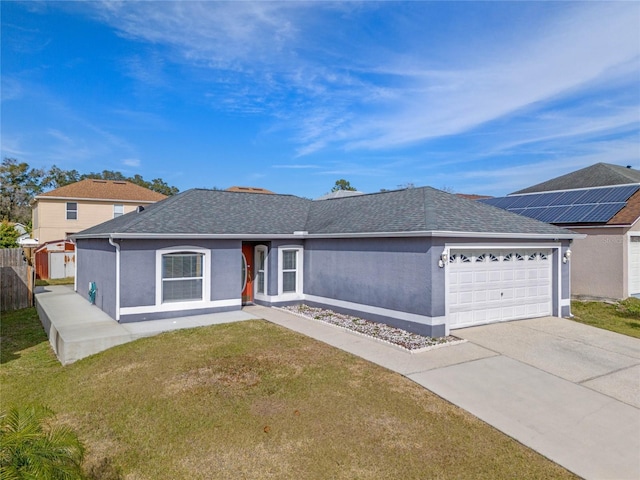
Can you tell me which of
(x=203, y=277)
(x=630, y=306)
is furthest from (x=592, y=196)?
(x=203, y=277)

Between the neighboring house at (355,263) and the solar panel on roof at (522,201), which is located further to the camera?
the solar panel on roof at (522,201)

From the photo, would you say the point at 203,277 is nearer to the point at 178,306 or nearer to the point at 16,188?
the point at 178,306

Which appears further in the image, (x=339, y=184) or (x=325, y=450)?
(x=339, y=184)

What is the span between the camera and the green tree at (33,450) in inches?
91.3

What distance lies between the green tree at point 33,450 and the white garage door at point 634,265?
17.8m

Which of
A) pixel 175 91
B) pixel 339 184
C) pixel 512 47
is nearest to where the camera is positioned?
pixel 512 47

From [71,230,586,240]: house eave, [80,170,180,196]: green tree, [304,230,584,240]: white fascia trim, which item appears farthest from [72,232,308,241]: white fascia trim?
[80,170,180,196]: green tree

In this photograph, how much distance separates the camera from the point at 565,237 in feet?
38.5

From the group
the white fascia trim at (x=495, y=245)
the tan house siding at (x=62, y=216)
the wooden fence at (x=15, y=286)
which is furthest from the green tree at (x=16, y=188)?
the white fascia trim at (x=495, y=245)

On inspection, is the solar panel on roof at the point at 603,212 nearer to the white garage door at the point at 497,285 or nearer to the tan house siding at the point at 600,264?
the tan house siding at the point at 600,264

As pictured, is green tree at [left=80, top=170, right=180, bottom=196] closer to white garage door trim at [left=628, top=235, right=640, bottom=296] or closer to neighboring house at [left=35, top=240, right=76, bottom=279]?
neighboring house at [left=35, top=240, right=76, bottom=279]

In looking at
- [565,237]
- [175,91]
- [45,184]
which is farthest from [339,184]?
[565,237]

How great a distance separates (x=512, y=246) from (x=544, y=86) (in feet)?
29.1

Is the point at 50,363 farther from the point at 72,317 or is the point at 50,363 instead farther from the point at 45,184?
the point at 45,184
